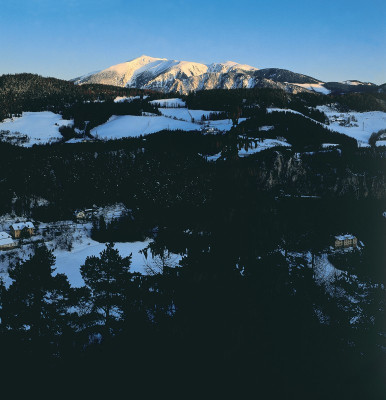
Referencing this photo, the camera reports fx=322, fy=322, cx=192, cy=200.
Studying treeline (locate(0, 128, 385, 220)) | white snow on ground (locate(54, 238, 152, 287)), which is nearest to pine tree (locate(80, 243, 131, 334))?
white snow on ground (locate(54, 238, 152, 287))

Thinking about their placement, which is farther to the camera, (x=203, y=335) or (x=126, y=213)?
(x=126, y=213)

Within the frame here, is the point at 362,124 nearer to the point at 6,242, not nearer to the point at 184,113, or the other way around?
the point at 184,113

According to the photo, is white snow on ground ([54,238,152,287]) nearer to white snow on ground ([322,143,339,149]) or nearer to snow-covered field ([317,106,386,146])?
white snow on ground ([322,143,339,149])

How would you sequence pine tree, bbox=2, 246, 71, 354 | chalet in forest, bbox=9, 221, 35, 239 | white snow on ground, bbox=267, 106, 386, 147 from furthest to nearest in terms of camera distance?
white snow on ground, bbox=267, 106, 386, 147 < chalet in forest, bbox=9, 221, 35, 239 < pine tree, bbox=2, 246, 71, 354

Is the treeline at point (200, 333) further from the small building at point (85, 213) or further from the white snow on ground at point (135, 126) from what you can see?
the white snow on ground at point (135, 126)

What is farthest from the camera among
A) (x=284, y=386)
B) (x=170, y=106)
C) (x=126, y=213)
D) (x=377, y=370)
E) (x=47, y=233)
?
(x=170, y=106)

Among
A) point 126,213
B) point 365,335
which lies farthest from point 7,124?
point 365,335

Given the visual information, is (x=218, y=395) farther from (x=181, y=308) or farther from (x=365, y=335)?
(x=365, y=335)

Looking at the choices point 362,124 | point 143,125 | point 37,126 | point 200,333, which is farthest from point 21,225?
point 362,124
